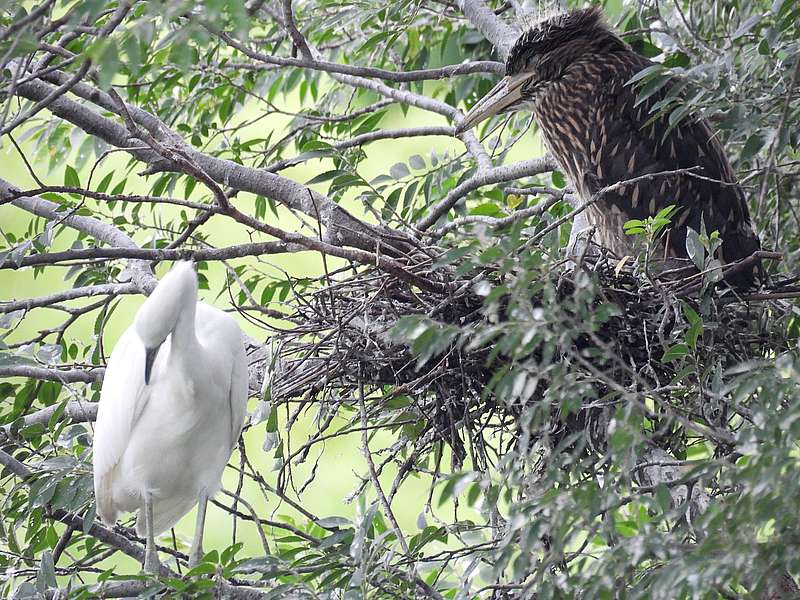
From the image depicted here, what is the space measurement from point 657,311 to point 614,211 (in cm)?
63

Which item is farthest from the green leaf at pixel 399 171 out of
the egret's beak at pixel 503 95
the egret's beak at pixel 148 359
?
the egret's beak at pixel 148 359

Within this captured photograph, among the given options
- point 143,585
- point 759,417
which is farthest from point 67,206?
point 759,417

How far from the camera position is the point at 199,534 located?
2.28 m

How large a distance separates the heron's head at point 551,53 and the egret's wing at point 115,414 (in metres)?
1.18

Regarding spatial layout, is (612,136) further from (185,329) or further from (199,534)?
(199,534)

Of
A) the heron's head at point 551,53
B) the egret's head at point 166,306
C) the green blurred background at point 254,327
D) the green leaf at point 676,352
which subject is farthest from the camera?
the green blurred background at point 254,327

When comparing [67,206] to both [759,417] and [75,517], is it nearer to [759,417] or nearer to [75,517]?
[75,517]

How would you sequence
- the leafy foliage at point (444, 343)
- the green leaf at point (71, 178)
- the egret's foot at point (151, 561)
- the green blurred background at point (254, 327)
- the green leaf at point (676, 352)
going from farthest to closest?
the green blurred background at point (254, 327) → the green leaf at point (71, 178) → the egret's foot at point (151, 561) → the green leaf at point (676, 352) → the leafy foliage at point (444, 343)

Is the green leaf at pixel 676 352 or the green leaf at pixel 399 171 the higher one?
the green leaf at pixel 399 171

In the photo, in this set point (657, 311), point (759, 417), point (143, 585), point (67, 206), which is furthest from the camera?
point (67, 206)

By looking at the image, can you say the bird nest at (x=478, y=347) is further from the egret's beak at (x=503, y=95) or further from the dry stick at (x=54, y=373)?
the egret's beak at (x=503, y=95)

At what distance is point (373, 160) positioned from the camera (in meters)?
5.58

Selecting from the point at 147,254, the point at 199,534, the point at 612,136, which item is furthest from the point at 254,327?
the point at 147,254

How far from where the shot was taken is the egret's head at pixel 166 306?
2.05m
